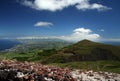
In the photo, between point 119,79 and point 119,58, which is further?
point 119,58

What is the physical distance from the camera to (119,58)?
133125 millimetres

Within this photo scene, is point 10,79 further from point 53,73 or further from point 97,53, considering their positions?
point 97,53

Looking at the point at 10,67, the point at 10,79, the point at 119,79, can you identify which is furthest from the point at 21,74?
the point at 119,79

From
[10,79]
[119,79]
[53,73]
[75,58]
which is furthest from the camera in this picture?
[75,58]

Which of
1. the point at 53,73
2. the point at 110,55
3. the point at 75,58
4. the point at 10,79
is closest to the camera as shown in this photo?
the point at 10,79

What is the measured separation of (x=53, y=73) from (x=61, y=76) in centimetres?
88

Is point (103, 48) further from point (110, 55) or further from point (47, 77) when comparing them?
point (47, 77)

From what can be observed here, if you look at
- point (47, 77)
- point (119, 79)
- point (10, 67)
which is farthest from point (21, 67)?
→ point (119, 79)

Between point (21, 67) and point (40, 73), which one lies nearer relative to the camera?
point (40, 73)

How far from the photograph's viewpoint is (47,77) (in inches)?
685

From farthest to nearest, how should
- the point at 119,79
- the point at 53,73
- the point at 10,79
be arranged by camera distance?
the point at 119,79, the point at 53,73, the point at 10,79

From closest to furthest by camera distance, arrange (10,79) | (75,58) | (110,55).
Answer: (10,79), (75,58), (110,55)

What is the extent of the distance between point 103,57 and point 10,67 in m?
132

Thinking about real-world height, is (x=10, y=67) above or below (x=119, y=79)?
above
